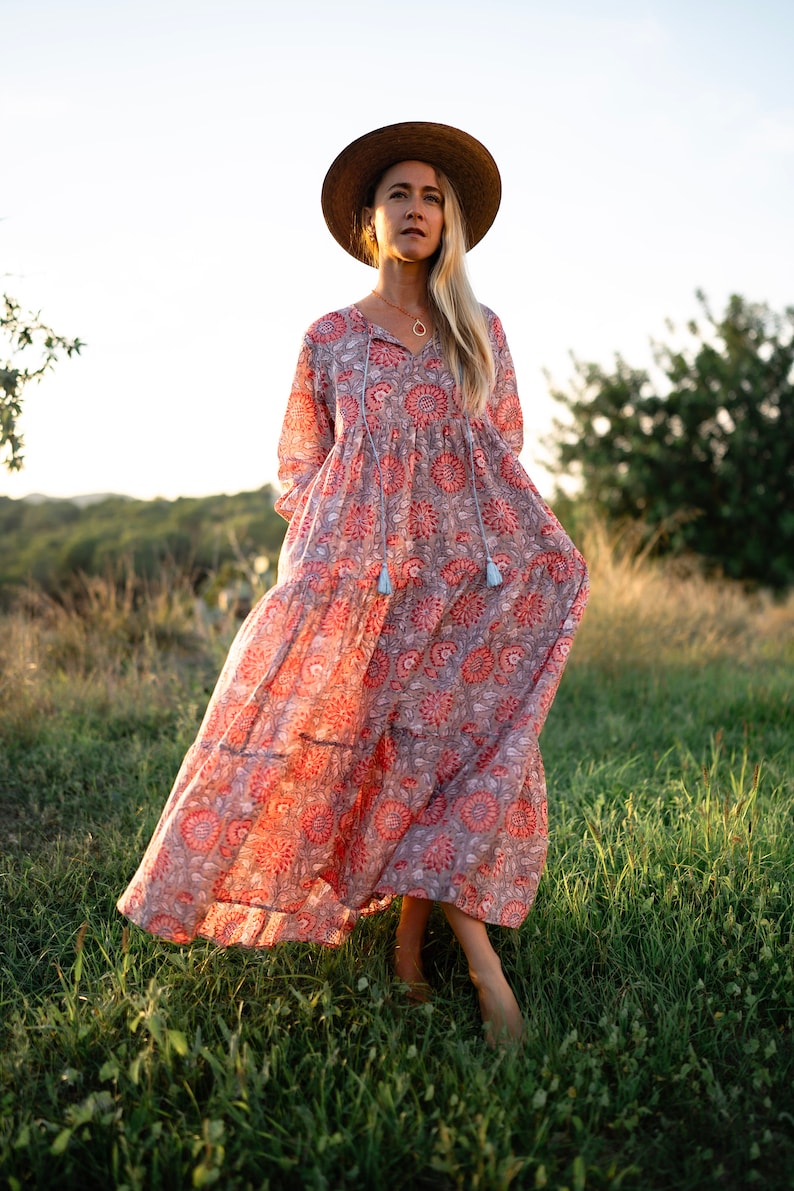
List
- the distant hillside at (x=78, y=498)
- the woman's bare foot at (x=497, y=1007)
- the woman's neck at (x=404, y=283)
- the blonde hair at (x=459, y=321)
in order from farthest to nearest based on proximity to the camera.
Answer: the distant hillside at (x=78, y=498), the woman's neck at (x=404, y=283), the blonde hair at (x=459, y=321), the woman's bare foot at (x=497, y=1007)

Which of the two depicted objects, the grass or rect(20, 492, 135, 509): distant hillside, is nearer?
the grass

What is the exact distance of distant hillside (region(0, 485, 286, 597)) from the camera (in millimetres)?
13633

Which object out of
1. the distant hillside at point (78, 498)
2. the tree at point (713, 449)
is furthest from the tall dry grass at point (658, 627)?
the distant hillside at point (78, 498)

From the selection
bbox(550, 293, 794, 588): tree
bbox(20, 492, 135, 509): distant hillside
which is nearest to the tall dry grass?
bbox(550, 293, 794, 588): tree

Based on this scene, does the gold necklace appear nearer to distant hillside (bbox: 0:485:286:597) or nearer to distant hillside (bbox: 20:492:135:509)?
distant hillside (bbox: 0:485:286:597)

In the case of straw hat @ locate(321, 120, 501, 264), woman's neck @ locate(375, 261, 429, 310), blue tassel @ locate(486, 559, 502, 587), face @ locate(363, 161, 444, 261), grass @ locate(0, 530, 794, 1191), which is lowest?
grass @ locate(0, 530, 794, 1191)

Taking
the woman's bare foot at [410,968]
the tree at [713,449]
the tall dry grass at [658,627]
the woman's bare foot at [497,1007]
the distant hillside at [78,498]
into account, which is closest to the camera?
the woman's bare foot at [497,1007]

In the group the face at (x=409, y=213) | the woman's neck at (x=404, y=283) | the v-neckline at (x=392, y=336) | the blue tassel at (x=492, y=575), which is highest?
the face at (x=409, y=213)

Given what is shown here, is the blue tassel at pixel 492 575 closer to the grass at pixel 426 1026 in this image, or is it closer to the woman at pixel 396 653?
the woman at pixel 396 653

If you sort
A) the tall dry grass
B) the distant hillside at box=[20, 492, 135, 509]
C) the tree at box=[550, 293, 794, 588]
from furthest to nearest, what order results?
the distant hillside at box=[20, 492, 135, 509]
the tree at box=[550, 293, 794, 588]
the tall dry grass

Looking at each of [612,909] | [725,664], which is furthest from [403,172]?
[725,664]

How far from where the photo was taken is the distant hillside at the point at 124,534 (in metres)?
13.6

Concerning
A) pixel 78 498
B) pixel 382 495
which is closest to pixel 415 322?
pixel 382 495

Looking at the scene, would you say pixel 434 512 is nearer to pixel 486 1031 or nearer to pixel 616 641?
pixel 486 1031
